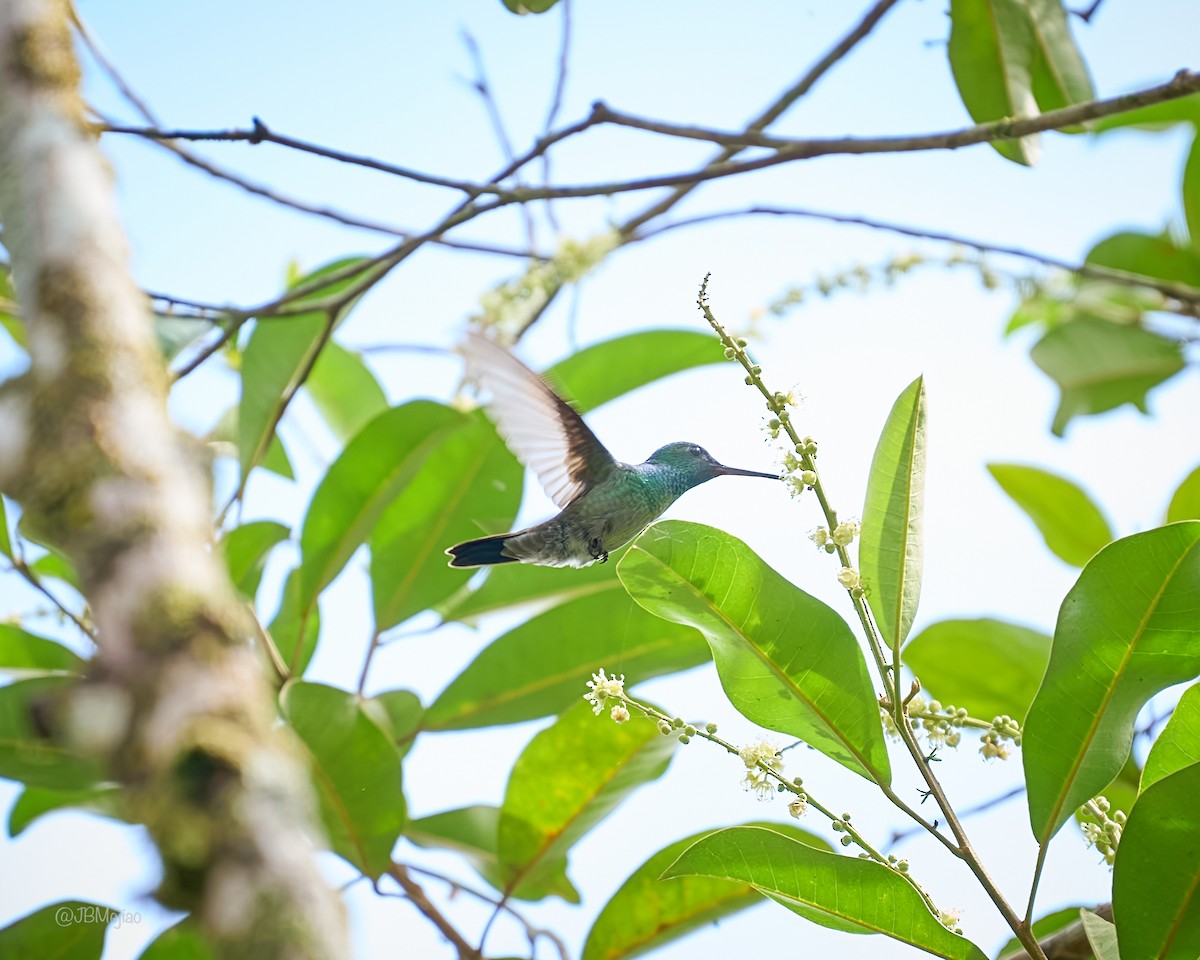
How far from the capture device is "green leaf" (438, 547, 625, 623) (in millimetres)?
2463

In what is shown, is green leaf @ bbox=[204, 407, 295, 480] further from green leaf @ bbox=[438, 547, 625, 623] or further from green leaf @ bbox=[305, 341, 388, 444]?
green leaf @ bbox=[438, 547, 625, 623]

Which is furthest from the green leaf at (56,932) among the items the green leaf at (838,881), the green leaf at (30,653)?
the green leaf at (838,881)

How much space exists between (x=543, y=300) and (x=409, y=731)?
114 cm

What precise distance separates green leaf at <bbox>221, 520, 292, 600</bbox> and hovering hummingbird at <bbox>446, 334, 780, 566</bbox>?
47 cm

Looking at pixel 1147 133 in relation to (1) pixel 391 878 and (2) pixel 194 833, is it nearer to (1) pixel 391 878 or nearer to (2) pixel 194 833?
(1) pixel 391 878

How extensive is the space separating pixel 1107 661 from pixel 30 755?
190 centimetres

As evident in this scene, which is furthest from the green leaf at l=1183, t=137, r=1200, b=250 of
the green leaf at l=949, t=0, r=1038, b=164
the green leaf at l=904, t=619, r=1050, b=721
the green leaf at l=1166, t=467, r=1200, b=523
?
the green leaf at l=904, t=619, r=1050, b=721

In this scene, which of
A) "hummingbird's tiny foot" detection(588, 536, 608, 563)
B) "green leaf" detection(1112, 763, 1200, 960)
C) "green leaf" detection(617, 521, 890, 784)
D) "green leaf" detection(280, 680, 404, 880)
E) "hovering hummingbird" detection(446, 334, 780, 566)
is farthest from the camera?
"hummingbird's tiny foot" detection(588, 536, 608, 563)

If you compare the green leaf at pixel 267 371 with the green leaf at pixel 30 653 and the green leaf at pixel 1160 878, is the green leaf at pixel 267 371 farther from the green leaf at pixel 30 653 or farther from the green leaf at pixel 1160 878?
the green leaf at pixel 1160 878

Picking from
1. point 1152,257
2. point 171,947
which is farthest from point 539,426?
point 1152,257

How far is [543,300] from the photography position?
8.86 ft

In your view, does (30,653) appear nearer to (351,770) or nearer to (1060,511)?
(351,770)

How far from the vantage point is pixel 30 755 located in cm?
200

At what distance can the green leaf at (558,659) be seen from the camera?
220cm
